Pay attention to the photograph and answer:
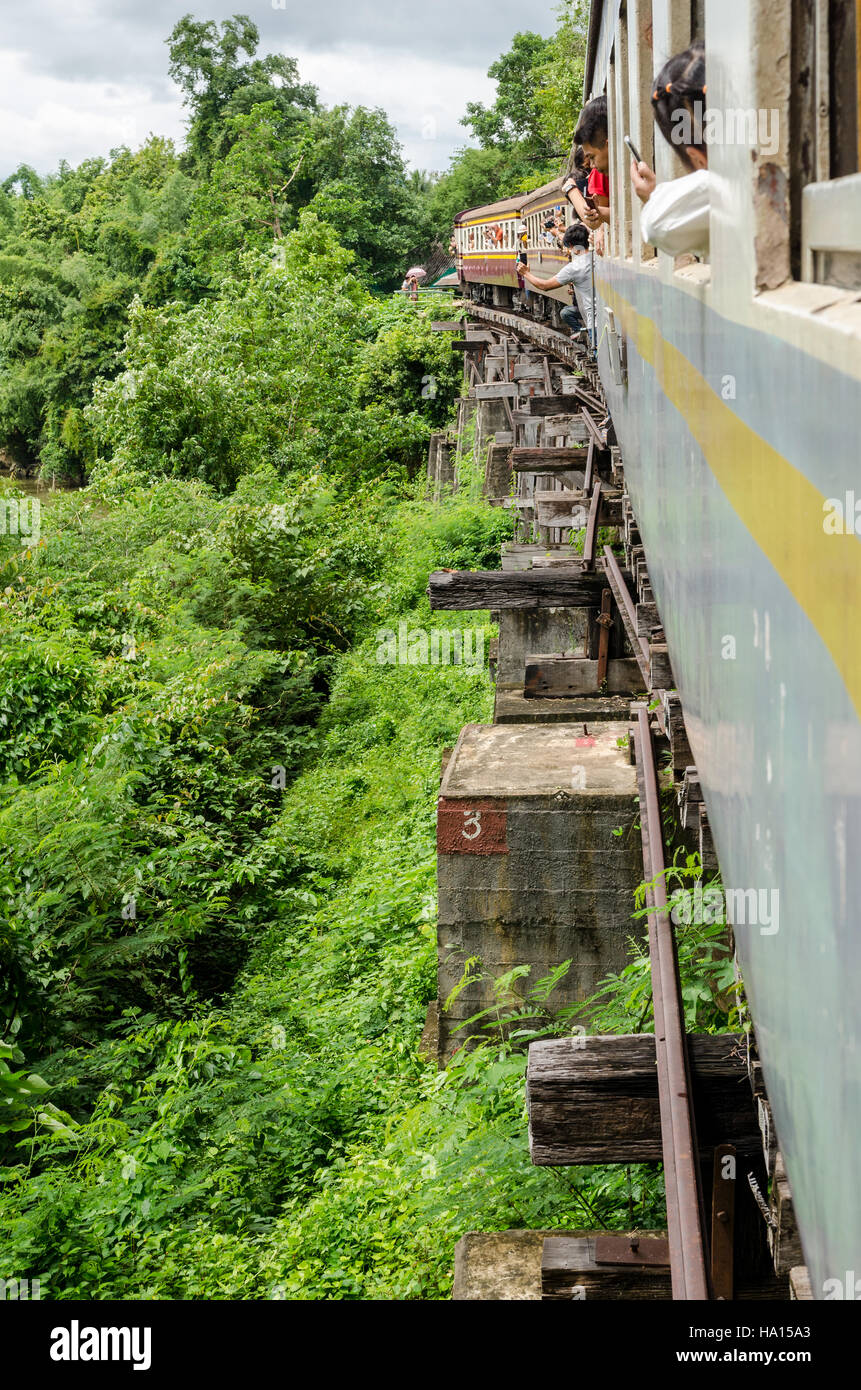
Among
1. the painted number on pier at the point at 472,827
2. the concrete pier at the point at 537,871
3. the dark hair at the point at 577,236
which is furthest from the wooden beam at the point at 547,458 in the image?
the painted number on pier at the point at 472,827

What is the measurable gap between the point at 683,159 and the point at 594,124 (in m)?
3.75

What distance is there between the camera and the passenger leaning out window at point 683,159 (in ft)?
6.79

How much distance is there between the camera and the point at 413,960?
834 centimetres

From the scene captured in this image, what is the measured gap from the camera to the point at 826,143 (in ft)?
3.97

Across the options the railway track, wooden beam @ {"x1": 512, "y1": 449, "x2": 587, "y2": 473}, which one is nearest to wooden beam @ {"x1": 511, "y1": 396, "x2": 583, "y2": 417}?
wooden beam @ {"x1": 512, "y1": 449, "x2": 587, "y2": 473}

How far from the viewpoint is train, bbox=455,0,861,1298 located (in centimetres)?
102

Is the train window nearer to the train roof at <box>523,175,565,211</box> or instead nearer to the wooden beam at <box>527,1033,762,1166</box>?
the wooden beam at <box>527,1033,762,1166</box>

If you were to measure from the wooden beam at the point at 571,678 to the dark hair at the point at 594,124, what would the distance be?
2.73m

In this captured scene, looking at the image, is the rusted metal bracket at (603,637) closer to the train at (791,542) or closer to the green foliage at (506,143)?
the train at (791,542)

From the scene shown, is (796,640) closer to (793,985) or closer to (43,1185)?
(793,985)

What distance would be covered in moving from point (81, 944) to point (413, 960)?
2610mm

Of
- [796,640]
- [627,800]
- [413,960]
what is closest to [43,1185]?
[413,960]

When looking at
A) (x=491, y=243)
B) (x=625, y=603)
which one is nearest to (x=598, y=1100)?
(x=625, y=603)

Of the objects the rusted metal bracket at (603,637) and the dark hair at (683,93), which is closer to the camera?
the dark hair at (683,93)
